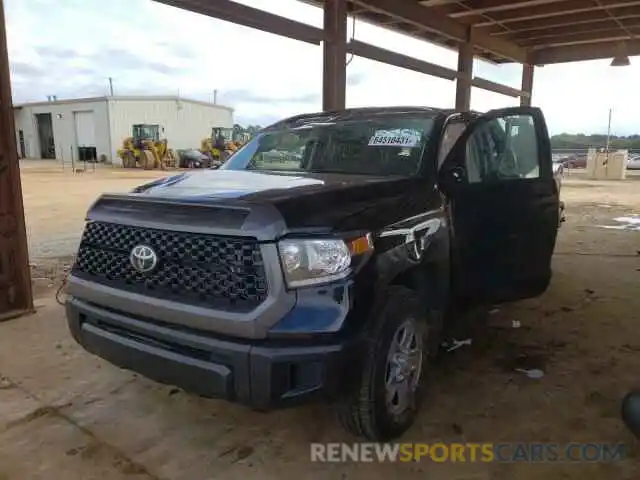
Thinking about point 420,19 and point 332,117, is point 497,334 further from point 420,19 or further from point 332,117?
point 420,19

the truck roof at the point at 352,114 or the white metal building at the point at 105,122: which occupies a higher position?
the white metal building at the point at 105,122

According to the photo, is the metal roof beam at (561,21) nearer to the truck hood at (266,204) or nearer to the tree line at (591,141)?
the truck hood at (266,204)

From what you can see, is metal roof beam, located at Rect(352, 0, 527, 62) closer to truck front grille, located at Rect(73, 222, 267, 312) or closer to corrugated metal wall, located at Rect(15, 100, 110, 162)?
truck front grille, located at Rect(73, 222, 267, 312)

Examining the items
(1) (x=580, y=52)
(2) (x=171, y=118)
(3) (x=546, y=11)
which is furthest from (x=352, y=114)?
(2) (x=171, y=118)

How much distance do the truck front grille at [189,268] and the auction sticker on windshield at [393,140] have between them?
1447 mm

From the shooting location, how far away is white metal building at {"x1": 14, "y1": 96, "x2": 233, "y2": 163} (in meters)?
36.7

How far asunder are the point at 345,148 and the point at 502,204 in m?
1.08

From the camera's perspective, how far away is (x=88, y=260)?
2438mm

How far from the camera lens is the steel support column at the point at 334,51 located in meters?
→ 6.48

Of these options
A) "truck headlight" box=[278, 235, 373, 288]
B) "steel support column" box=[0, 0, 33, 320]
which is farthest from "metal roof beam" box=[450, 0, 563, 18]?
"truck headlight" box=[278, 235, 373, 288]

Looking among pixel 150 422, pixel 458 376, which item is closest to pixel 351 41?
pixel 458 376

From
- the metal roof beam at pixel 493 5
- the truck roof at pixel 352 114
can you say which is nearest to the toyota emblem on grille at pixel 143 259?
the truck roof at pixel 352 114

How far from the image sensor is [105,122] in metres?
36.7

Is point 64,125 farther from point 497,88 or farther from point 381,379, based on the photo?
point 381,379
